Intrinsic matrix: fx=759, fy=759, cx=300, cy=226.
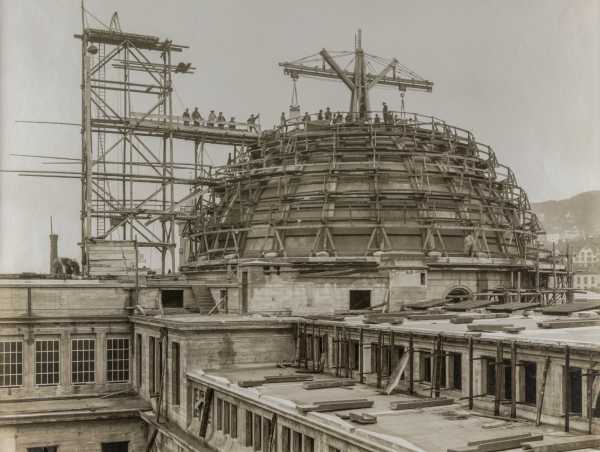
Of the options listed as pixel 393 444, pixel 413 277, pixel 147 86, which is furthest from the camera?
pixel 147 86

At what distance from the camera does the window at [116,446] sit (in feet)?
154

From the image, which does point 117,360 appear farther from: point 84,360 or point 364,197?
point 364,197

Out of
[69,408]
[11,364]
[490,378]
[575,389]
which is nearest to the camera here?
[575,389]

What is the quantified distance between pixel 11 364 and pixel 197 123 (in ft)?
86.7

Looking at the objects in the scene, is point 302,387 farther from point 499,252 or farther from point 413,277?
point 499,252

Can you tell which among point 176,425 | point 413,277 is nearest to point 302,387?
point 176,425

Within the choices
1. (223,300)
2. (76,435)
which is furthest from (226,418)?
(223,300)

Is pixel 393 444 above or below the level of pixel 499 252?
below

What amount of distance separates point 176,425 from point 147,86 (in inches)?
1273

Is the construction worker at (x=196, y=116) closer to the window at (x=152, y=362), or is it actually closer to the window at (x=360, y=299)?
the window at (x=152, y=362)

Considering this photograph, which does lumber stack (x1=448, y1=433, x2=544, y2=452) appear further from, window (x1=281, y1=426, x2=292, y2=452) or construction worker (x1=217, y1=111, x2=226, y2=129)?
construction worker (x1=217, y1=111, x2=226, y2=129)

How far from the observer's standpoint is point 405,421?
26.6 m

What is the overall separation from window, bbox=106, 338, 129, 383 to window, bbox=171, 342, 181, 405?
36.3 ft

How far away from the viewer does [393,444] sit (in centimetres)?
2245
